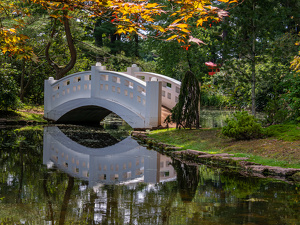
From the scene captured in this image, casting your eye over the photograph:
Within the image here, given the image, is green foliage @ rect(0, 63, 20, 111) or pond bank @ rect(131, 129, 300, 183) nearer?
pond bank @ rect(131, 129, 300, 183)

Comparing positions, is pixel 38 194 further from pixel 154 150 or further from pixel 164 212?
pixel 154 150

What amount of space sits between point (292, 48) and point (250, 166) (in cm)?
748

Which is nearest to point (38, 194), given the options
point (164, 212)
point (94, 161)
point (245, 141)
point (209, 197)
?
point (164, 212)

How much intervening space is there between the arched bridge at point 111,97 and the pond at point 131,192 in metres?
3.90

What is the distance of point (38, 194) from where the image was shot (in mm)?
5324

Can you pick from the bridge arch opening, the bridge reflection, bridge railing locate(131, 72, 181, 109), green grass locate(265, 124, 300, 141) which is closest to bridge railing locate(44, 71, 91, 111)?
the bridge arch opening

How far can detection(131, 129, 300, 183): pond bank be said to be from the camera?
673cm

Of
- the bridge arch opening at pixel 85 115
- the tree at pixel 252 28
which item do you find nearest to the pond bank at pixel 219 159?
the tree at pixel 252 28

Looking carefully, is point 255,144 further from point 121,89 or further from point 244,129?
point 121,89

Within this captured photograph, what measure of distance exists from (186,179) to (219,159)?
1.55 metres

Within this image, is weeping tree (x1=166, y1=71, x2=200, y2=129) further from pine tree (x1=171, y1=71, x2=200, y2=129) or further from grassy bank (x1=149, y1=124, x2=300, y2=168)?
grassy bank (x1=149, y1=124, x2=300, y2=168)

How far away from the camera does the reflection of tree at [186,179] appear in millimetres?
5463

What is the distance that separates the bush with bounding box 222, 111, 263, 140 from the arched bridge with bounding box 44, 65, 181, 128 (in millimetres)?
4069

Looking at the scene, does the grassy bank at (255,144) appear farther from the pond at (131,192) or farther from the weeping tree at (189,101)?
the pond at (131,192)
